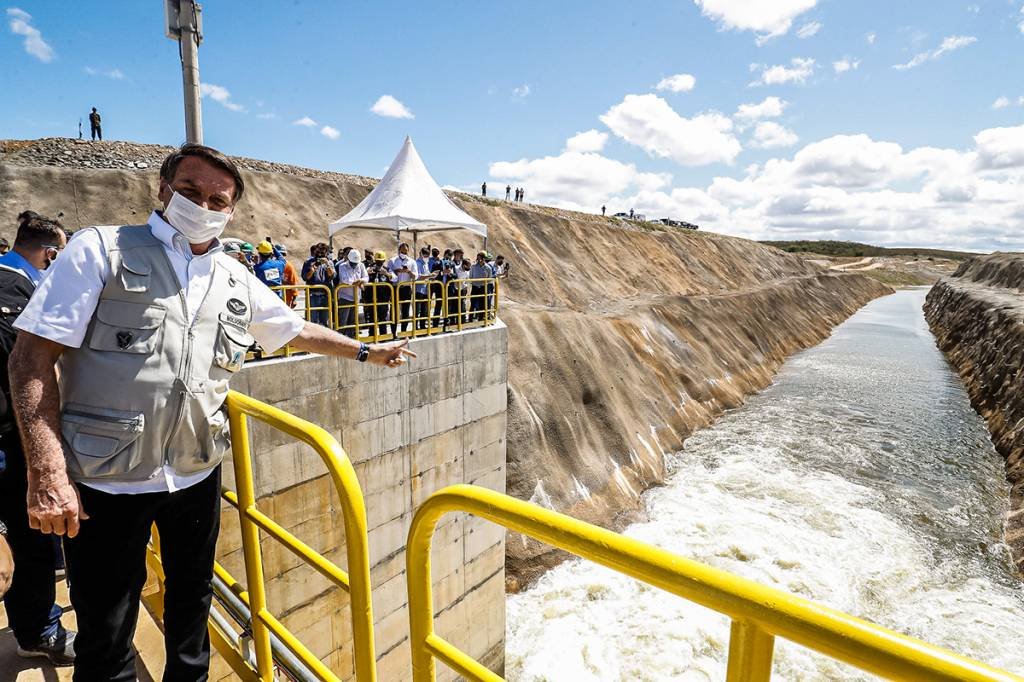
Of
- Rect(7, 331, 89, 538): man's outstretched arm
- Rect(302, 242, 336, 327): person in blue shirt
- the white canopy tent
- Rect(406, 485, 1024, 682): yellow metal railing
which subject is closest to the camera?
Rect(406, 485, 1024, 682): yellow metal railing

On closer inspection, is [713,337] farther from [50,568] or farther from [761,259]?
[761,259]

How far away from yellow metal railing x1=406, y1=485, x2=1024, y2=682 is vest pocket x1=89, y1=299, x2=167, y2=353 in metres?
1.54

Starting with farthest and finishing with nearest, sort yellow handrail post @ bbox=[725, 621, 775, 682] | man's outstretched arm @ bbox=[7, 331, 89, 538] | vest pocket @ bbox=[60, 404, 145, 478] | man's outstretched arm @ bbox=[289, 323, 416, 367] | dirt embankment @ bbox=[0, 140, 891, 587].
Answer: dirt embankment @ bbox=[0, 140, 891, 587] < man's outstretched arm @ bbox=[289, 323, 416, 367] < vest pocket @ bbox=[60, 404, 145, 478] < man's outstretched arm @ bbox=[7, 331, 89, 538] < yellow handrail post @ bbox=[725, 621, 775, 682]

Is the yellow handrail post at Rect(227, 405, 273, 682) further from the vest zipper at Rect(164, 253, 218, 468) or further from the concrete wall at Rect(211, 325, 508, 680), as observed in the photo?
the concrete wall at Rect(211, 325, 508, 680)

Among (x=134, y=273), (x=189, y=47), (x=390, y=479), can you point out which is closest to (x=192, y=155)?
(x=134, y=273)

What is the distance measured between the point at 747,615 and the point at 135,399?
2438mm

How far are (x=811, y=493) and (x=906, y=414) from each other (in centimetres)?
1334

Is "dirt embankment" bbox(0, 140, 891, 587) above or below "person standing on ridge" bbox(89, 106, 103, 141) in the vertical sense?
below

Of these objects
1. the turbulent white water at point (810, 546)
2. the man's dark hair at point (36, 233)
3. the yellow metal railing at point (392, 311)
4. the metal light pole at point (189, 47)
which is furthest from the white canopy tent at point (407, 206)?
the turbulent white water at point (810, 546)

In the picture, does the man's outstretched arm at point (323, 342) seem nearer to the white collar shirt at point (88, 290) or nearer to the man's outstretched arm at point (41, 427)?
the white collar shirt at point (88, 290)

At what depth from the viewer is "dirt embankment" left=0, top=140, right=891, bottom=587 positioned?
51.1 feet

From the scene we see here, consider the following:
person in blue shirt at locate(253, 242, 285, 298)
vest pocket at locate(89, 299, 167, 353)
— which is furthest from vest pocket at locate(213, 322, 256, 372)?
person in blue shirt at locate(253, 242, 285, 298)

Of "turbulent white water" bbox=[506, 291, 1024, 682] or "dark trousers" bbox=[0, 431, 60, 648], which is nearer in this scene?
"dark trousers" bbox=[0, 431, 60, 648]

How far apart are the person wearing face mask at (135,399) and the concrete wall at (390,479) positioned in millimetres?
3766
